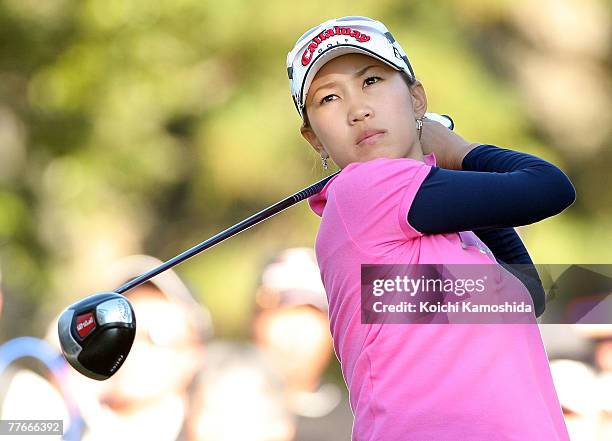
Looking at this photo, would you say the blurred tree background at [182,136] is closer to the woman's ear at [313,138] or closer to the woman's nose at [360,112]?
the woman's ear at [313,138]

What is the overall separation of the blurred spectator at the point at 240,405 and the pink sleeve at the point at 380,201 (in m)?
3.12

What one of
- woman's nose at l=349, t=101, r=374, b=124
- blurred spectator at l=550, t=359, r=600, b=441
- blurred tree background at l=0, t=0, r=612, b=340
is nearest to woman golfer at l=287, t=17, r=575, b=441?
woman's nose at l=349, t=101, r=374, b=124

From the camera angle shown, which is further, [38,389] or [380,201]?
[38,389]

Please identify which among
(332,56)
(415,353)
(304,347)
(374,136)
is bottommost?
(415,353)

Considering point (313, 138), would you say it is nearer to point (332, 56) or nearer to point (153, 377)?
point (332, 56)

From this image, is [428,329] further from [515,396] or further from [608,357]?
[608,357]

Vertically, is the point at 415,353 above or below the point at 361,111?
below

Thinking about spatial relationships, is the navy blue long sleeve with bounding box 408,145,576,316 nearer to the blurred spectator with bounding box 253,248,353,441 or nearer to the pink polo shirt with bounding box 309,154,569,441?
the pink polo shirt with bounding box 309,154,569,441

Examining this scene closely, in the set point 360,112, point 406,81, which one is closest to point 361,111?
point 360,112

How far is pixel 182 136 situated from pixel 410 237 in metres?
4.35

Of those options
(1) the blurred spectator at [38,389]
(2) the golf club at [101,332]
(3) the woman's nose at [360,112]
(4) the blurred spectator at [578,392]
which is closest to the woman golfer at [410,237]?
(3) the woman's nose at [360,112]

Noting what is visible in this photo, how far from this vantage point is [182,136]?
17.9 feet

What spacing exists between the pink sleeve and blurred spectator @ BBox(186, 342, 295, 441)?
3.12 m

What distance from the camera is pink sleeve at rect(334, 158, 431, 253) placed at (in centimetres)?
120
